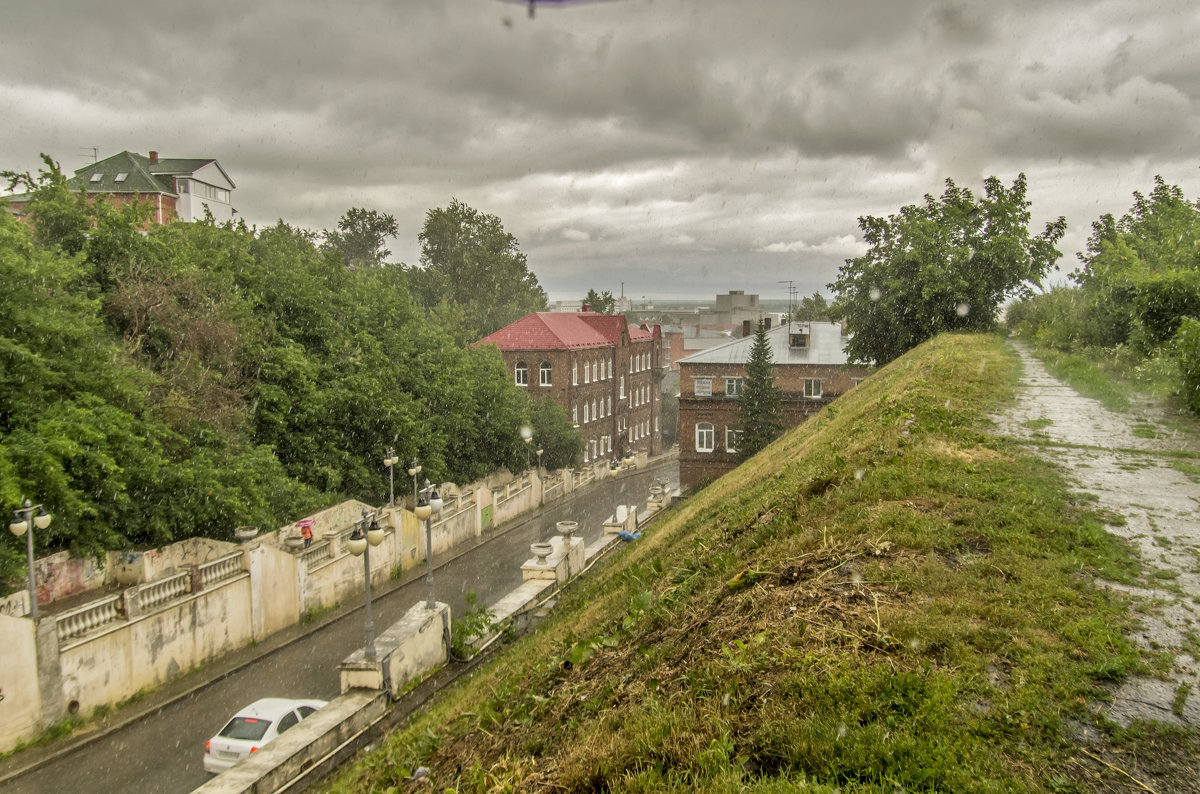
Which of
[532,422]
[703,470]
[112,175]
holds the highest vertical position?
[112,175]

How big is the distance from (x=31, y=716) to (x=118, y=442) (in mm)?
6137

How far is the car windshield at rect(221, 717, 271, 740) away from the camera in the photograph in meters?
12.5

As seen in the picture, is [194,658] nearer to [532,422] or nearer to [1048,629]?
[1048,629]

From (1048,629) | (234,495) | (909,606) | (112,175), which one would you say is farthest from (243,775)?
(112,175)

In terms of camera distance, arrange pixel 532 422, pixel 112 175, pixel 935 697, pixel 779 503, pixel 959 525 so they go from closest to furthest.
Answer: pixel 935 697
pixel 959 525
pixel 779 503
pixel 532 422
pixel 112 175

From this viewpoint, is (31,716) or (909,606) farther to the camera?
(31,716)

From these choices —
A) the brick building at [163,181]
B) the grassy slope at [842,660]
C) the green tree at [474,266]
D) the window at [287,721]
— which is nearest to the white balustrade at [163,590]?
the window at [287,721]

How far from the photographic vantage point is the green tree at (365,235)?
8075 centimetres

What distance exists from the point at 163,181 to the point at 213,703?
4866 cm

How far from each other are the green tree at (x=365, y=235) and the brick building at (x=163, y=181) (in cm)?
2205

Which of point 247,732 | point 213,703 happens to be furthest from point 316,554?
point 247,732

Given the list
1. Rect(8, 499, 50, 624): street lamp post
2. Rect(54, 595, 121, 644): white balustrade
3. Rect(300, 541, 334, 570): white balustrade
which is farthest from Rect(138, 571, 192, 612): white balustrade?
Rect(300, 541, 334, 570): white balustrade

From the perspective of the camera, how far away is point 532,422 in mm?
43438

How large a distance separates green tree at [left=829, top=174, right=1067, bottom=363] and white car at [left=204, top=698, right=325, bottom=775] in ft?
95.4
